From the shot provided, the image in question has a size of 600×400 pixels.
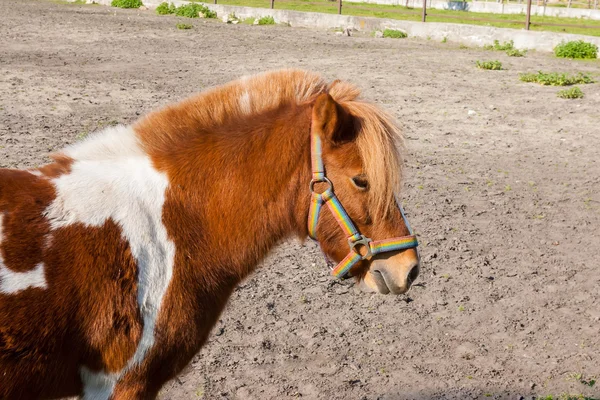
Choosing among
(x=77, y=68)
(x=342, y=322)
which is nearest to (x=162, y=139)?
(x=342, y=322)

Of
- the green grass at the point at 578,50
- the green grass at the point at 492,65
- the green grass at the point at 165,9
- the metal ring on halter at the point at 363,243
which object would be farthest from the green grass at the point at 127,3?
the metal ring on halter at the point at 363,243

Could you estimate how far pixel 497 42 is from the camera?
16.0 metres

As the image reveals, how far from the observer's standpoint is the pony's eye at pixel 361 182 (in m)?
2.63

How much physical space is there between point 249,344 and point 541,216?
3508 mm

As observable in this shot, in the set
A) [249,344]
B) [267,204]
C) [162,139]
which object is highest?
[162,139]

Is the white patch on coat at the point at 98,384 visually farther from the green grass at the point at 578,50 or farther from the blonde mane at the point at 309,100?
the green grass at the point at 578,50

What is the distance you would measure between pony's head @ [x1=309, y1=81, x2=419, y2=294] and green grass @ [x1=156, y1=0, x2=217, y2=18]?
65.0ft

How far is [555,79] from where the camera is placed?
11719 mm

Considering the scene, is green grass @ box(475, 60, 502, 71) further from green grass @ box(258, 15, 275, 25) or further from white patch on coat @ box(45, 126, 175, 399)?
white patch on coat @ box(45, 126, 175, 399)

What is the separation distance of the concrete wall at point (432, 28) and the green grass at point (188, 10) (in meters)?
0.31

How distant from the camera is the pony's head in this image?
102 inches

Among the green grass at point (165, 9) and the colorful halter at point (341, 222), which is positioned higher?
the green grass at point (165, 9)

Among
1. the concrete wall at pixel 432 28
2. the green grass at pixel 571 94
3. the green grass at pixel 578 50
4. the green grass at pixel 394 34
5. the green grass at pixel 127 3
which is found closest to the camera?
the green grass at pixel 571 94

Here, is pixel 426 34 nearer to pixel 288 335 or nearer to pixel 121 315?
pixel 288 335
